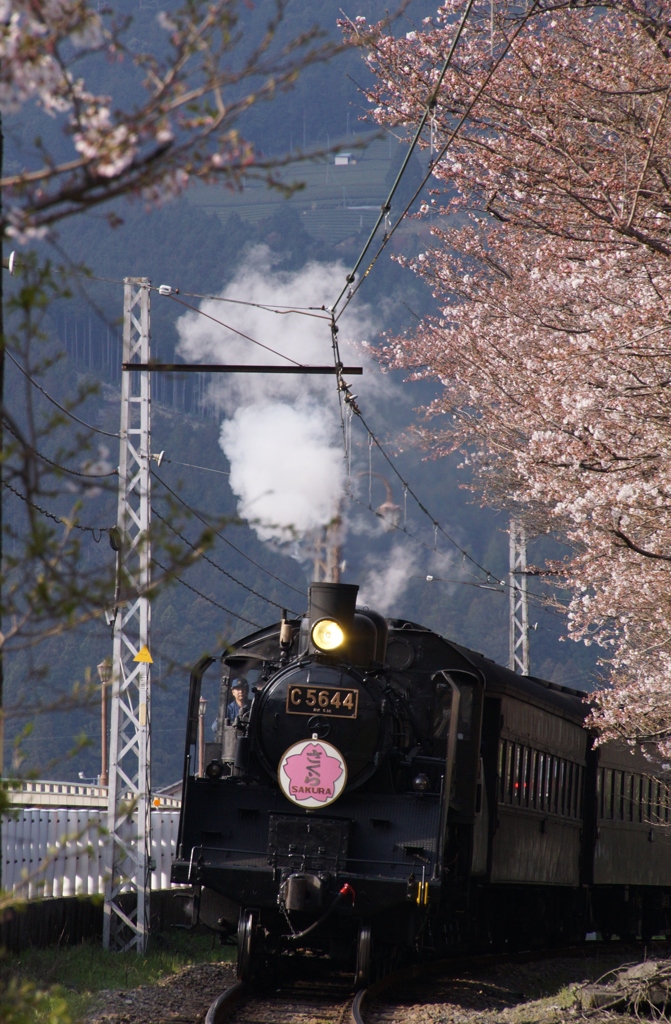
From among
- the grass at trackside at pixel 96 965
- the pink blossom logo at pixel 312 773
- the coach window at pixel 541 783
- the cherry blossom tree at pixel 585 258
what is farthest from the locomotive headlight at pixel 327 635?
the coach window at pixel 541 783

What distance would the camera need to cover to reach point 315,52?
10.2ft

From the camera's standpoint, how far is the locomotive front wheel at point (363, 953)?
946 cm

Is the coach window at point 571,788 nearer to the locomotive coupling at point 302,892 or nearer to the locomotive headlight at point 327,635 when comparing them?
the locomotive headlight at point 327,635

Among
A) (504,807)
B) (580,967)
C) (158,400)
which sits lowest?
(580,967)

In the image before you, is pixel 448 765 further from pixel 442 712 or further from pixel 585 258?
pixel 585 258

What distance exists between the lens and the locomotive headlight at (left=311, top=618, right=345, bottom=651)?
9.99 m

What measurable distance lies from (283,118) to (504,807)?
169916 millimetres

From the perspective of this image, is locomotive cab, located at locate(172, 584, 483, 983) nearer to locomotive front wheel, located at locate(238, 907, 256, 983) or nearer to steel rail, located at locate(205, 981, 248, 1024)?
locomotive front wheel, located at locate(238, 907, 256, 983)

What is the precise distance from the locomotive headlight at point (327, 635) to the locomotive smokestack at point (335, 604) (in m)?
0.05

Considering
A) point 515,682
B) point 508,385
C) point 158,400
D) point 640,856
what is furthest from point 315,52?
point 158,400

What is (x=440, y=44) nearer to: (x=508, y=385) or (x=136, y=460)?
(x=508, y=385)

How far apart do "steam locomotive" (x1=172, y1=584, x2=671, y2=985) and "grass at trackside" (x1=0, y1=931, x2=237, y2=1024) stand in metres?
1.26

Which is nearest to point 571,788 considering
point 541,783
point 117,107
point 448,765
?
point 541,783

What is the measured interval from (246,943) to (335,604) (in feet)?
9.64
